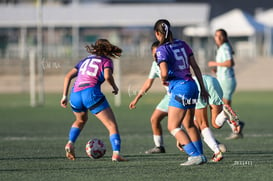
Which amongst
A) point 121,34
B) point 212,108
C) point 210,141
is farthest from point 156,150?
point 121,34

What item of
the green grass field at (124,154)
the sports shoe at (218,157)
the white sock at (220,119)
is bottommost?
the green grass field at (124,154)

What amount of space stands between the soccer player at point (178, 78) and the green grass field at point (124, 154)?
0.47 m

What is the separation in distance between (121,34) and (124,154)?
45857mm

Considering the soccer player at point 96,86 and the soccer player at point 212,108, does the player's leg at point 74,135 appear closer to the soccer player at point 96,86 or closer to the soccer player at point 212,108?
the soccer player at point 96,86

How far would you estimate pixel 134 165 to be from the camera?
38.8 feet

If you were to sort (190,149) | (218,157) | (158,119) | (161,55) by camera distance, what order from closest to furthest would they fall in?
(161,55)
(190,149)
(218,157)
(158,119)

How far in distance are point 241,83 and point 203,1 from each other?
25641mm

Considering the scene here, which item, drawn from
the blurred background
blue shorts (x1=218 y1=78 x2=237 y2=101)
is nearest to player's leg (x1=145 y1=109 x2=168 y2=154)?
blue shorts (x1=218 y1=78 x2=237 y2=101)

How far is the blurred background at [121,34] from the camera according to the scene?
1845 inches

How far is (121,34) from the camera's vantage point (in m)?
59.2

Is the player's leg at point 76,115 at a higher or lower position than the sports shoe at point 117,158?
higher

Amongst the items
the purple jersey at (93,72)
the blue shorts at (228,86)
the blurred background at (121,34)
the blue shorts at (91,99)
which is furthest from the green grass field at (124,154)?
the blurred background at (121,34)

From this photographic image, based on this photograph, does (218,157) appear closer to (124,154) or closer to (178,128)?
(178,128)

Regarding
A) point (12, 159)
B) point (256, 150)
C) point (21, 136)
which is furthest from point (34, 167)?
point (21, 136)
